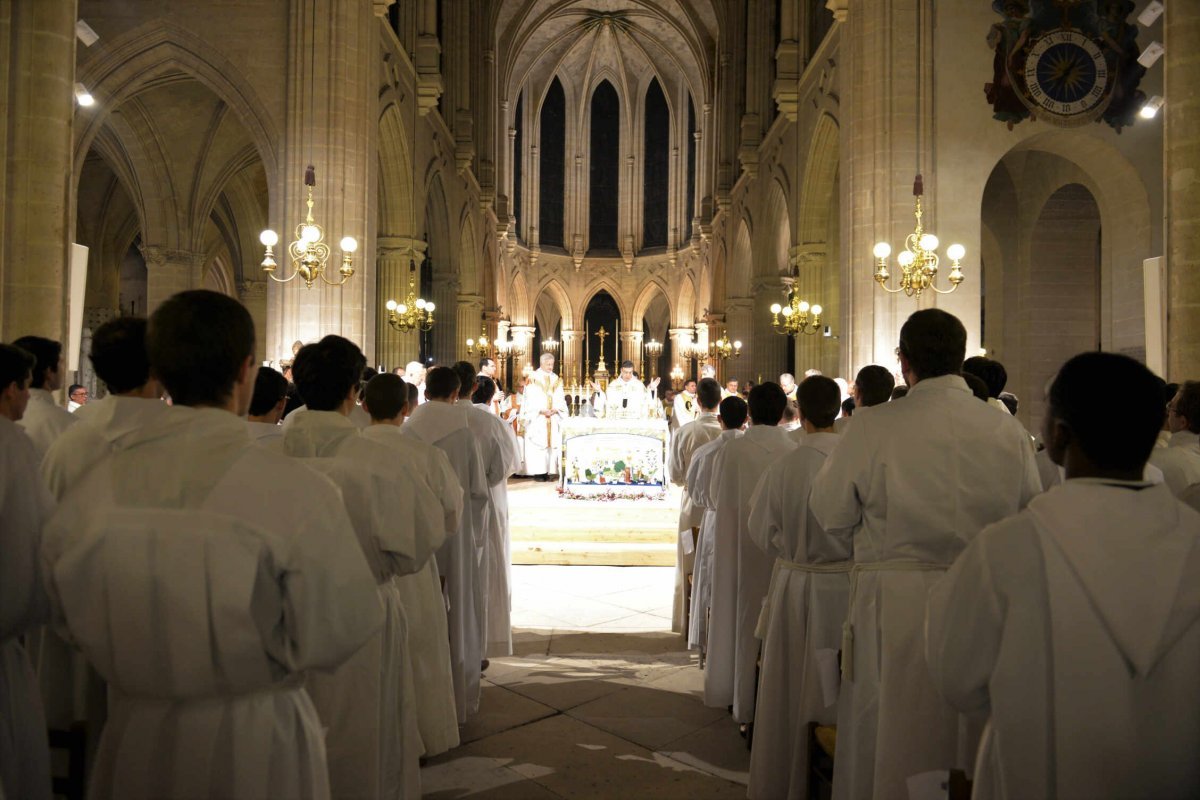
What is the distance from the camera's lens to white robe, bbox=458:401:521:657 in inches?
194

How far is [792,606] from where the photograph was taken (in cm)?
347

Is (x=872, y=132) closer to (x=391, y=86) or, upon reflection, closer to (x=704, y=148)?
(x=391, y=86)

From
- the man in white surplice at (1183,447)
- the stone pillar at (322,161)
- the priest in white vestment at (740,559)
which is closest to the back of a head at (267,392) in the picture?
the priest in white vestment at (740,559)

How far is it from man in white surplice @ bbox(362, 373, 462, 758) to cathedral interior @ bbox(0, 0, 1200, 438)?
143 inches

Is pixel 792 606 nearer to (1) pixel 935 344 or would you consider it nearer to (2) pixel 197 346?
(1) pixel 935 344

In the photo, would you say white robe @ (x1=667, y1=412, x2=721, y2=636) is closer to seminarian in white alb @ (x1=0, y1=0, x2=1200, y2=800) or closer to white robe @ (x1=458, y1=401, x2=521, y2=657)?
seminarian in white alb @ (x1=0, y1=0, x2=1200, y2=800)

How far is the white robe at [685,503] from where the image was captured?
604 centimetres

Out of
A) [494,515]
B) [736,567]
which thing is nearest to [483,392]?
[494,515]

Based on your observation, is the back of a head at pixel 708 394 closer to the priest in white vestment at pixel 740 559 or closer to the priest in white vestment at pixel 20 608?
the priest in white vestment at pixel 740 559

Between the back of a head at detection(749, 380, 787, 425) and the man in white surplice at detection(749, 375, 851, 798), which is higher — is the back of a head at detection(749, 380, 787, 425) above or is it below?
above

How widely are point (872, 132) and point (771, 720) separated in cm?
978

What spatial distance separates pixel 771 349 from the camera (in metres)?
22.0

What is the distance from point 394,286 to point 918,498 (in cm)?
1573

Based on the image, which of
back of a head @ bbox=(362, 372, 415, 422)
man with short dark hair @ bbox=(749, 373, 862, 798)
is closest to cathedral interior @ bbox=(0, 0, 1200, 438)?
back of a head @ bbox=(362, 372, 415, 422)
